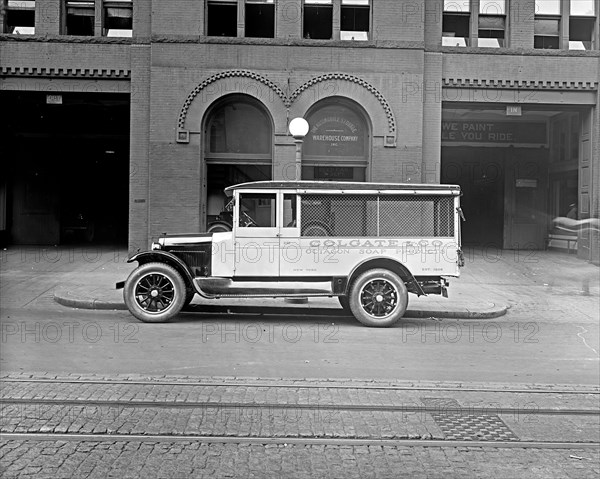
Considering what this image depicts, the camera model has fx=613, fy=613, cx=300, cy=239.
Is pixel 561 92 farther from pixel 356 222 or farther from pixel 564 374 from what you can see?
pixel 564 374

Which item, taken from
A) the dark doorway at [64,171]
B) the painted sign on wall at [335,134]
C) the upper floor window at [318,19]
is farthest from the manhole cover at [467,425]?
the upper floor window at [318,19]

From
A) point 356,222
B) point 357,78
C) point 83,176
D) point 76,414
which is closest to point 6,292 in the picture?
point 83,176

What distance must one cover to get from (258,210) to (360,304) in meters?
1.67

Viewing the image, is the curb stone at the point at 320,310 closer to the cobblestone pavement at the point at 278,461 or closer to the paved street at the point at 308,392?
the paved street at the point at 308,392

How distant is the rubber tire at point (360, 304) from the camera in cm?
738

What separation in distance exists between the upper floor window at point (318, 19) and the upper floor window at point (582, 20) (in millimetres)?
4023

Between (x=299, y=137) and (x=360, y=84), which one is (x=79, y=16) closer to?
(x=299, y=137)

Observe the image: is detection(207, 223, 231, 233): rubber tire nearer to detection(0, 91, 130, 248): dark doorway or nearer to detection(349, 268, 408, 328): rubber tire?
detection(0, 91, 130, 248): dark doorway

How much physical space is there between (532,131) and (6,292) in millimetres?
7120

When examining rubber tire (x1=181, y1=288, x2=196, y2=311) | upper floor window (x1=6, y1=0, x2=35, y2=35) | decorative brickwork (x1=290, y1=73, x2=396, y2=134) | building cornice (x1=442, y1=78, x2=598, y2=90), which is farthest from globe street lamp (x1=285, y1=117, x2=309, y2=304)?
upper floor window (x1=6, y1=0, x2=35, y2=35)

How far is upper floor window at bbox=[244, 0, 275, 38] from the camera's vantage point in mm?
8930

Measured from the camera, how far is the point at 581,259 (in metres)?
6.22

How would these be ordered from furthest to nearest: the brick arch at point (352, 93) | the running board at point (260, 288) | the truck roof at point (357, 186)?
1. the brick arch at point (352, 93)
2. the running board at point (260, 288)
3. the truck roof at point (357, 186)

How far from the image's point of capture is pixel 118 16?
30.6 ft
